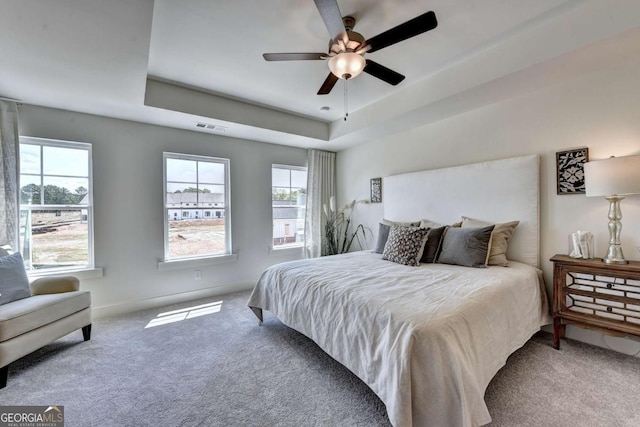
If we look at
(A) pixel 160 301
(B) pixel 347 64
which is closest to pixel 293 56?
(B) pixel 347 64

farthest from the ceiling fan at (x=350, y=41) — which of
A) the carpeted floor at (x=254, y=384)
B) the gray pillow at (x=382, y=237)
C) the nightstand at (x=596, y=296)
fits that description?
the carpeted floor at (x=254, y=384)

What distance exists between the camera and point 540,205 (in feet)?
8.46

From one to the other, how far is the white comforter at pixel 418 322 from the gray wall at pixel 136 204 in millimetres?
1599

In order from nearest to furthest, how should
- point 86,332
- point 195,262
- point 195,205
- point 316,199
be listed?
1. point 86,332
2. point 195,262
3. point 195,205
4. point 316,199

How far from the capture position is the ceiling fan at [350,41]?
152cm

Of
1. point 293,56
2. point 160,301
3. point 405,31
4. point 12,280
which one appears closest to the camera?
point 405,31

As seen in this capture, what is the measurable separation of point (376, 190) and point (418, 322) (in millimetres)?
3062

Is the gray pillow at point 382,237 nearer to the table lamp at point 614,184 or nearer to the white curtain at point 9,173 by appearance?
the table lamp at point 614,184

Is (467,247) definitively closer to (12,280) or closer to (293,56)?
(293,56)

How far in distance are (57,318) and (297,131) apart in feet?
10.8

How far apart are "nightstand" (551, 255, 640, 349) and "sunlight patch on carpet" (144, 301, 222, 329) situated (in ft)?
11.5

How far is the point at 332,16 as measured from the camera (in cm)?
153

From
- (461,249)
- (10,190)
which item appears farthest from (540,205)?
(10,190)

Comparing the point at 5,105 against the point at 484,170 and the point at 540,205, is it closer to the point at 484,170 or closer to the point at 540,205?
the point at 484,170
